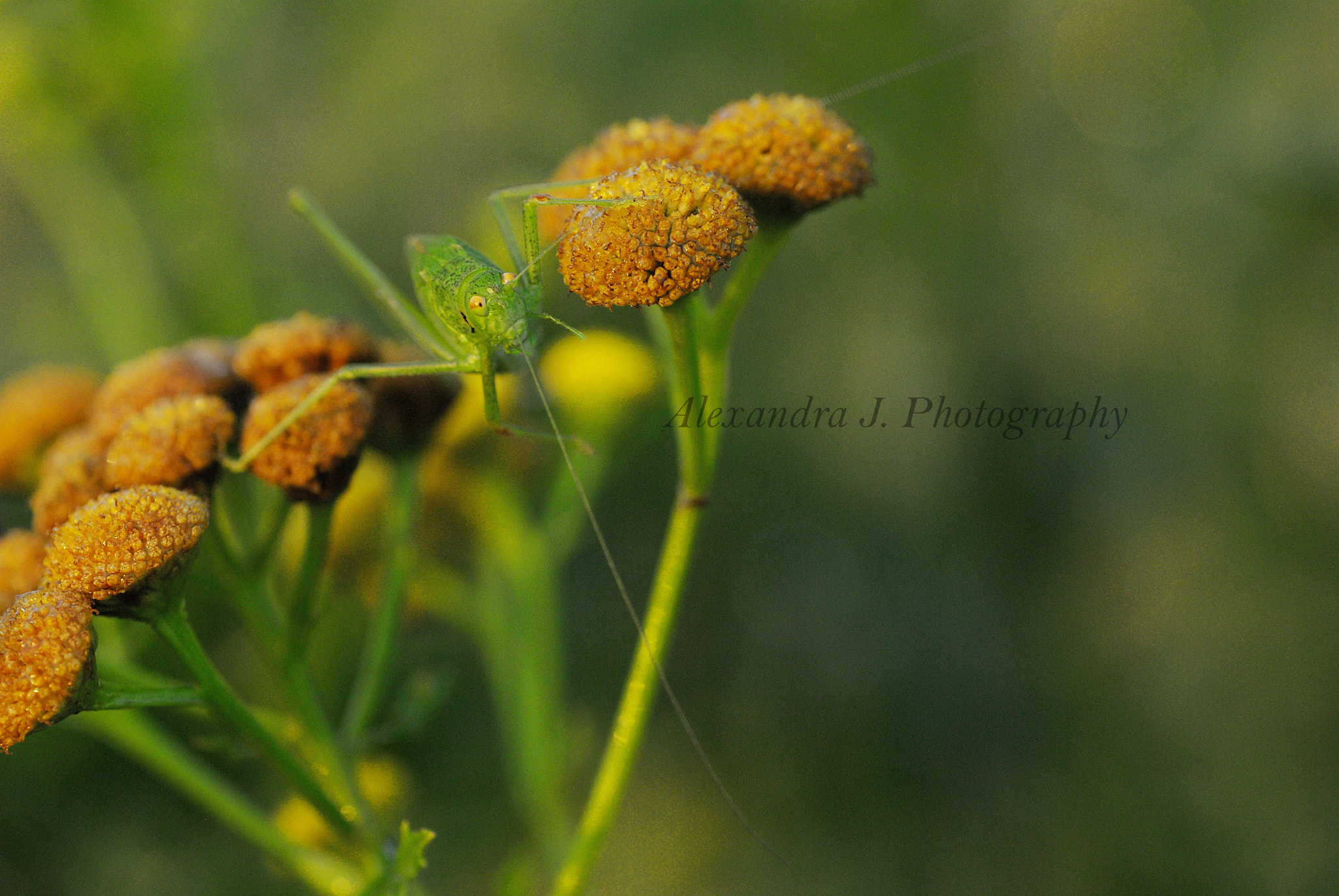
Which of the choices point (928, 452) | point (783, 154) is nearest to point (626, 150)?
point (783, 154)

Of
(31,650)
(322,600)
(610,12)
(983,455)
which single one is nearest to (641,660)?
(322,600)

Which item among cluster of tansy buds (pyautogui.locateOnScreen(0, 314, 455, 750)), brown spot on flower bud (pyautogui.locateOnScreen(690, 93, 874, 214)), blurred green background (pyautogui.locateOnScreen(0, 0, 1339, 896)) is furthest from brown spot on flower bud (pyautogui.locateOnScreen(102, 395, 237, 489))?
blurred green background (pyautogui.locateOnScreen(0, 0, 1339, 896))

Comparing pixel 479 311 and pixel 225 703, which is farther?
pixel 479 311

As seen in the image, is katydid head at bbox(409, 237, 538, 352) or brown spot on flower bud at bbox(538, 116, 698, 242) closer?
brown spot on flower bud at bbox(538, 116, 698, 242)

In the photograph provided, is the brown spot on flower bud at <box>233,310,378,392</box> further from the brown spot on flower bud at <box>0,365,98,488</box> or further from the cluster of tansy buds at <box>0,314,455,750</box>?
the brown spot on flower bud at <box>0,365,98,488</box>

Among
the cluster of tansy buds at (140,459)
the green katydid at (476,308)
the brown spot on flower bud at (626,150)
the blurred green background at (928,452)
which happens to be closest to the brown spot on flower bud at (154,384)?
the cluster of tansy buds at (140,459)

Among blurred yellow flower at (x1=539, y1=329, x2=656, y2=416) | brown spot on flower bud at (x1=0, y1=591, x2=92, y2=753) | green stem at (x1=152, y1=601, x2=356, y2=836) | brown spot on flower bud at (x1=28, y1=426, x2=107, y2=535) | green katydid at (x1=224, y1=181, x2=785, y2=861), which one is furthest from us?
blurred yellow flower at (x1=539, y1=329, x2=656, y2=416)

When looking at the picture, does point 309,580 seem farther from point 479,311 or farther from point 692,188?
point 692,188
